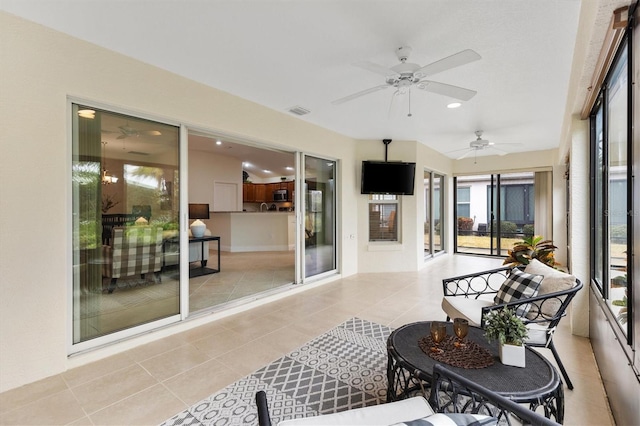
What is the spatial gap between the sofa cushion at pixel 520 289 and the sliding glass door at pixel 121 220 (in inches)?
127

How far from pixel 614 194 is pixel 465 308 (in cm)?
137

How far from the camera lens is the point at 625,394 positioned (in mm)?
1546

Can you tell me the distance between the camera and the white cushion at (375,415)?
3.48ft

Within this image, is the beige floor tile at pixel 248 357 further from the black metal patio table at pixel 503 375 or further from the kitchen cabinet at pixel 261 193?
the kitchen cabinet at pixel 261 193

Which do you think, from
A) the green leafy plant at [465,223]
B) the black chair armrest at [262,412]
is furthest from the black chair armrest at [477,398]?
the green leafy plant at [465,223]

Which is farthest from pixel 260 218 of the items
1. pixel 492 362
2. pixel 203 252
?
pixel 492 362

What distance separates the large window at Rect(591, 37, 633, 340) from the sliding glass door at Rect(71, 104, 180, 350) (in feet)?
11.8

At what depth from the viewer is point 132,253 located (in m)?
2.89

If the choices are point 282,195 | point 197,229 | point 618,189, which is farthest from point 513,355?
point 282,195

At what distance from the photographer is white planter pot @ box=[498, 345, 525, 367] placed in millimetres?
1592

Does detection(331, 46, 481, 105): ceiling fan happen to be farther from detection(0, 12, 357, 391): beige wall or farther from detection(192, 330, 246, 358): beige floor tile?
detection(192, 330, 246, 358): beige floor tile

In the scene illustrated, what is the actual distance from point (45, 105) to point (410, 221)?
5507 mm

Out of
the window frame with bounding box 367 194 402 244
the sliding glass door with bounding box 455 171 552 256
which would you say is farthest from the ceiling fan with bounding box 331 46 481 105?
the sliding glass door with bounding box 455 171 552 256

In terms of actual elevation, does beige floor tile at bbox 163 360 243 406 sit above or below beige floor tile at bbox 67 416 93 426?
above
